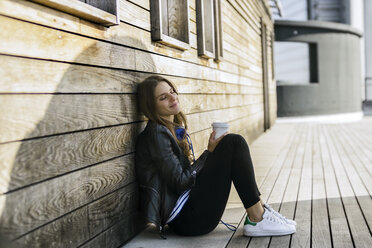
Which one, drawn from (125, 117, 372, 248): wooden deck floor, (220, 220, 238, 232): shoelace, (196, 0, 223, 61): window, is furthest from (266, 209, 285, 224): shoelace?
(196, 0, 223, 61): window

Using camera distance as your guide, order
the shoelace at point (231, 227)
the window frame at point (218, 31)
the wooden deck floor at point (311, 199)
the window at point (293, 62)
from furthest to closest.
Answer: the window at point (293, 62)
the window frame at point (218, 31)
the shoelace at point (231, 227)
the wooden deck floor at point (311, 199)

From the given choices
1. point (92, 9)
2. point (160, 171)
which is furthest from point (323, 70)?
point (92, 9)

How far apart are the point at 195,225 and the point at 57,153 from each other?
106cm

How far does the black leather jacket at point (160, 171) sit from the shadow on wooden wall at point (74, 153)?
10 cm

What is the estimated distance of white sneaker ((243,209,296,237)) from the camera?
2.62 meters

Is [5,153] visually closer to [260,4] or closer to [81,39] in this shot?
[81,39]

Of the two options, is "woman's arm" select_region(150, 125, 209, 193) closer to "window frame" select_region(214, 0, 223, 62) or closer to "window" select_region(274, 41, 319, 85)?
"window frame" select_region(214, 0, 223, 62)

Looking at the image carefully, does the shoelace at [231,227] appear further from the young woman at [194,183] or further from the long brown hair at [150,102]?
the long brown hair at [150,102]

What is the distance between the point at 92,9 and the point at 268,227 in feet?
5.21

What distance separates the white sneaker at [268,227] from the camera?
8.59 feet

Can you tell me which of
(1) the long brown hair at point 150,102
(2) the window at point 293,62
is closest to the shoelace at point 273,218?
(1) the long brown hair at point 150,102

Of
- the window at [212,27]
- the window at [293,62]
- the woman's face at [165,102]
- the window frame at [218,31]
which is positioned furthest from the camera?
the window at [293,62]

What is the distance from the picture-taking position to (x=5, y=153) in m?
1.57

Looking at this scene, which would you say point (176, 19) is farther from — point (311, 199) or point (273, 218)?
point (273, 218)
